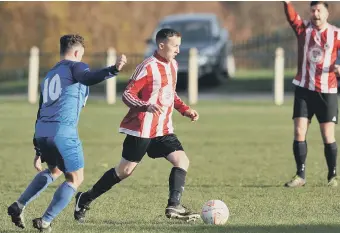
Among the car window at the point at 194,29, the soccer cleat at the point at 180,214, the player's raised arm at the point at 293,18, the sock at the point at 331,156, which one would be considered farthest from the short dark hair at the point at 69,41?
the car window at the point at 194,29

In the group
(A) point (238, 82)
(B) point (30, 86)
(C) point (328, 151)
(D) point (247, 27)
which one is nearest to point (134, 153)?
(C) point (328, 151)

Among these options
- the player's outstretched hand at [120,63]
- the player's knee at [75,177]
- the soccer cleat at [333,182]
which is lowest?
the soccer cleat at [333,182]

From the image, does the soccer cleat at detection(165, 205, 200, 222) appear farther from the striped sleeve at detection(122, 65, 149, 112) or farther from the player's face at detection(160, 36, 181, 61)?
the player's face at detection(160, 36, 181, 61)

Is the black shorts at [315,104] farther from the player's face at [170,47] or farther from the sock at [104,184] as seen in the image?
the sock at [104,184]

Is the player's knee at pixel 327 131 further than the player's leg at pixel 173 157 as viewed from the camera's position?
Yes

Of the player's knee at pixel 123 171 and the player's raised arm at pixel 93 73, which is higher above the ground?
the player's raised arm at pixel 93 73

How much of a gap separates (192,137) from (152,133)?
8.64 m

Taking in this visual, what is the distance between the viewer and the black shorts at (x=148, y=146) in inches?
364

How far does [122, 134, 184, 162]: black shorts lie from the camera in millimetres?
9258

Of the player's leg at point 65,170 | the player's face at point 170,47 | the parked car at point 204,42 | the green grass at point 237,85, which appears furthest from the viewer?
the green grass at point 237,85

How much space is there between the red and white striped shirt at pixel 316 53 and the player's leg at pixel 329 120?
0.10 metres

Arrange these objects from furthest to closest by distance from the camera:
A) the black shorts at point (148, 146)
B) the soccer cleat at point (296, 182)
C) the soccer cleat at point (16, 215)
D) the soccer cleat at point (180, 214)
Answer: the soccer cleat at point (296, 182) → the black shorts at point (148, 146) → the soccer cleat at point (180, 214) → the soccer cleat at point (16, 215)

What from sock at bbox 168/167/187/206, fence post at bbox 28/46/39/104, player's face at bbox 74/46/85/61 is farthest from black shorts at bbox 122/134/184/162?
fence post at bbox 28/46/39/104

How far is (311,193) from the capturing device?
1088cm
